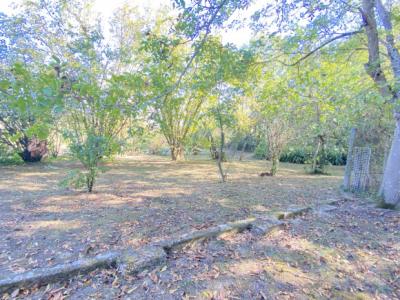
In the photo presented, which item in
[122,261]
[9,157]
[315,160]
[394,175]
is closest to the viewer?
[122,261]

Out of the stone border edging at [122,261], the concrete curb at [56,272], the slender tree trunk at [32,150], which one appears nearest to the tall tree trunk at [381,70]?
the stone border edging at [122,261]

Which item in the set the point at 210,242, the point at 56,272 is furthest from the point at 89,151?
the point at 210,242

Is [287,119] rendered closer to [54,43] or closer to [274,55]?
[274,55]

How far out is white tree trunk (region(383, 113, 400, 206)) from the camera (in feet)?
12.2

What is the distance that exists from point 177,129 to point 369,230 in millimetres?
8874

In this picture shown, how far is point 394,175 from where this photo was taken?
3758 millimetres

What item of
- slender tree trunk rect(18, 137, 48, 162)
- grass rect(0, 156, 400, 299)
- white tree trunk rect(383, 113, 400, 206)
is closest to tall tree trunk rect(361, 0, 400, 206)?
white tree trunk rect(383, 113, 400, 206)

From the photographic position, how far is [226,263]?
219 cm

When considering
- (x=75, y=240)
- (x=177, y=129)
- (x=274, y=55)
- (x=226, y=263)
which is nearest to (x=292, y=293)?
(x=226, y=263)

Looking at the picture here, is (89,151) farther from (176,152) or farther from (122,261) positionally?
(176,152)

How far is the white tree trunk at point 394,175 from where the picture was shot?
3723mm

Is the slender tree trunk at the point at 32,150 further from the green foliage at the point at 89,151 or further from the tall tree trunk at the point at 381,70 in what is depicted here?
the tall tree trunk at the point at 381,70

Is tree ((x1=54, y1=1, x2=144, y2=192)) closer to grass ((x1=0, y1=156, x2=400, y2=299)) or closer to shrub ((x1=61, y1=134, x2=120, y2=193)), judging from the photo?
shrub ((x1=61, y1=134, x2=120, y2=193))

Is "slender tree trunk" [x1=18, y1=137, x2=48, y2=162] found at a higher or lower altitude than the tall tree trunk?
lower
